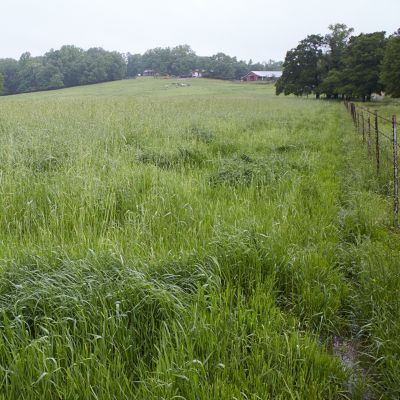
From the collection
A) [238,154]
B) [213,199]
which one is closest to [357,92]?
[238,154]

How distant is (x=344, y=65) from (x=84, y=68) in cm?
8185

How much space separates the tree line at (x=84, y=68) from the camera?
349 feet

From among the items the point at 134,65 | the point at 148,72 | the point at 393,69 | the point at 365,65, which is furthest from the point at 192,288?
the point at 134,65

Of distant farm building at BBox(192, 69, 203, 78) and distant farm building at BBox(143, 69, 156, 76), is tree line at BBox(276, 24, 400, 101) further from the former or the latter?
distant farm building at BBox(143, 69, 156, 76)

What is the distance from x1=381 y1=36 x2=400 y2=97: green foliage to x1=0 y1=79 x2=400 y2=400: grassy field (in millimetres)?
35408

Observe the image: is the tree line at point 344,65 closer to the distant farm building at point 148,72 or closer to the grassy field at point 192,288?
the grassy field at point 192,288

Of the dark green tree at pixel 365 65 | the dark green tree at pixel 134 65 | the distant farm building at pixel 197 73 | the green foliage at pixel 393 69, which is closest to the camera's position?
the green foliage at pixel 393 69

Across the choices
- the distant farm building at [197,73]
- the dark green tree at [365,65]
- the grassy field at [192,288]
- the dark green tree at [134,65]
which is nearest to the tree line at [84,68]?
the distant farm building at [197,73]

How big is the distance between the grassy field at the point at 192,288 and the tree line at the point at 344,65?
3748 centimetres

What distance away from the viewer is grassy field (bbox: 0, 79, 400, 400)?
2607 mm

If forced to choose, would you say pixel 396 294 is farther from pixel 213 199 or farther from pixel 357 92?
pixel 357 92

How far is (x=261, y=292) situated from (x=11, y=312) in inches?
87.6

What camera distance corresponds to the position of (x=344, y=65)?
6000 centimetres

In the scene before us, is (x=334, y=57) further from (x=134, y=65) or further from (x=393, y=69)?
(x=134, y=65)
